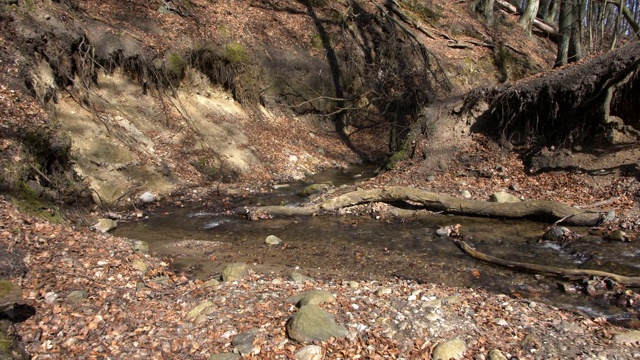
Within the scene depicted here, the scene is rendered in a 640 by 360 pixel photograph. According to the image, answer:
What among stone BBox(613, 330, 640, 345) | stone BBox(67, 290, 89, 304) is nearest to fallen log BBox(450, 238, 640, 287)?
stone BBox(613, 330, 640, 345)

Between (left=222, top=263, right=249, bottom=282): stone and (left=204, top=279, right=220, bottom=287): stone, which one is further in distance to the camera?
(left=222, top=263, right=249, bottom=282): stone

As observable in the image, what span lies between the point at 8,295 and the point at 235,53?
49.9 feet

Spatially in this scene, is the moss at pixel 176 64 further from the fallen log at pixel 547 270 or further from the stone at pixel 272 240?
the fallen log at pixel 547 270

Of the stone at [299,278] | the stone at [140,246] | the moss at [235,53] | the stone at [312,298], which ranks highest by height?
the moss at [235,53]

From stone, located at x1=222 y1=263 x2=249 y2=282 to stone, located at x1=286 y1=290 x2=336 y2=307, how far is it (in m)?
1.58

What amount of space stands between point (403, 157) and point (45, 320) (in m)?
11.7

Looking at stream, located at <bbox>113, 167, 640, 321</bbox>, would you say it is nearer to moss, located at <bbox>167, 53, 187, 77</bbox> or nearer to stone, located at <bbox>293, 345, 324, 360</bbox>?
stone, located at <bbox>293, 345, 324, 360</bbox>

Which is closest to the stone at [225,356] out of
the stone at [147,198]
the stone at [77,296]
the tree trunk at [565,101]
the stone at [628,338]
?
the stone at [77,296]

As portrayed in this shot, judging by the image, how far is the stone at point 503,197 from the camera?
1069 centimetres

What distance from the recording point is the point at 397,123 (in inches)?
783

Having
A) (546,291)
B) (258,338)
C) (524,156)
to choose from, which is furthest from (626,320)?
(524,156)

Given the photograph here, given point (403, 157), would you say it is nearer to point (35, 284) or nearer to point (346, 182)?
point (346, 182)

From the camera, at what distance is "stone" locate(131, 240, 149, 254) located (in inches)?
317

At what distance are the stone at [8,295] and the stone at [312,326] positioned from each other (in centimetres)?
286
